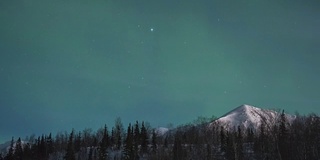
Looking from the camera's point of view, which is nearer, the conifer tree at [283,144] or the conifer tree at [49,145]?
the conifer tree at [283,144]

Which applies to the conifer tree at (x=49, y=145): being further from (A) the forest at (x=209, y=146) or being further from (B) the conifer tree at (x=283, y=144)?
(B) the conifer tree at (x=283, y=144)

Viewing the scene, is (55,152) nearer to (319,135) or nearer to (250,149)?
(250,149)

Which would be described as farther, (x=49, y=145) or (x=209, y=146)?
(x=49, y=145)

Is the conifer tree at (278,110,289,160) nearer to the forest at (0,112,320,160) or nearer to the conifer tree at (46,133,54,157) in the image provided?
the forest at (0,112,320,160)

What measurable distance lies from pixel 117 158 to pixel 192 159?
28675 mm

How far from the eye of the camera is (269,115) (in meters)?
70.9

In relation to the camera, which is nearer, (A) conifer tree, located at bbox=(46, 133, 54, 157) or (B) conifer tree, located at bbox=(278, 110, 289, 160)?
(B) conifer tree, located at bbox=(278, 110, 289, 160)

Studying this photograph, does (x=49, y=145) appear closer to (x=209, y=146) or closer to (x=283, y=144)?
(x=209, y=146)

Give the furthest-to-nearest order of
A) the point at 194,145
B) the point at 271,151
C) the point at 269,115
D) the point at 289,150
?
1. the point at 194,145
2. the point at 271,151
3. the point at 289,150
4. the point at 269,115

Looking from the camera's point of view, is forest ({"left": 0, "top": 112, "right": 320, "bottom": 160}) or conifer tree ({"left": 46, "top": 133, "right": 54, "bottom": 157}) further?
conifer tree ({"left": 46, "top": 133, "right": 54, "bottom": 157})

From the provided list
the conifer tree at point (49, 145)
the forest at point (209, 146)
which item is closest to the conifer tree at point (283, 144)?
the forest at point (209, 146)

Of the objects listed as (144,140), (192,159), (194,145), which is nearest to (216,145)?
(194,145)

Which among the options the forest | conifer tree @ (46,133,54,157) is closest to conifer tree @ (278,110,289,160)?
the forest

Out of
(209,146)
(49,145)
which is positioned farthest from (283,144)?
(49,145)
